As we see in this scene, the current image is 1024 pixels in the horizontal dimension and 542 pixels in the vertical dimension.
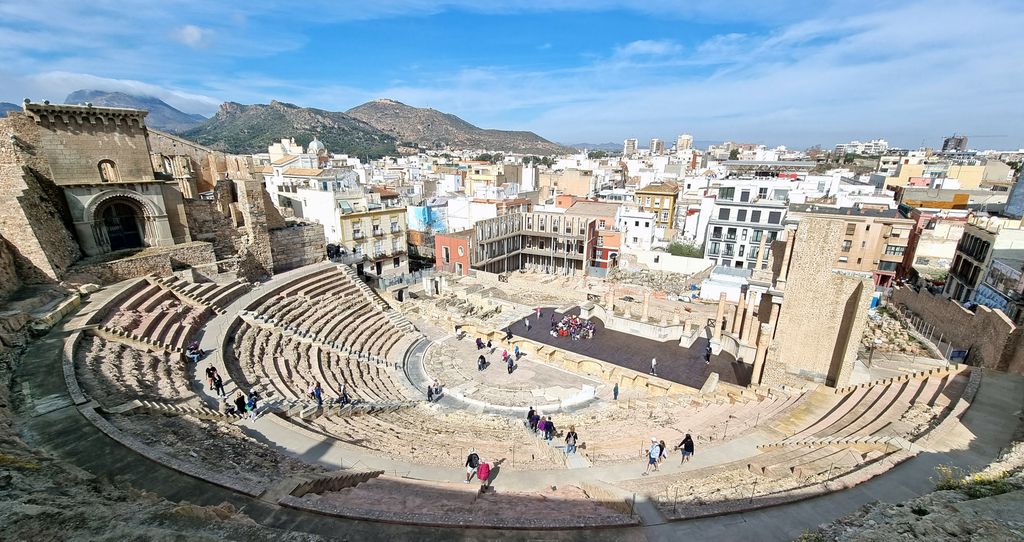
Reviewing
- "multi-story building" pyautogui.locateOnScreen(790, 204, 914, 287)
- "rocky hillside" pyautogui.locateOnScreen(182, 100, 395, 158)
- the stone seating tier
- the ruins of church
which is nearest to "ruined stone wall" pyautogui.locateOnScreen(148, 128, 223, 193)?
the ruins of church

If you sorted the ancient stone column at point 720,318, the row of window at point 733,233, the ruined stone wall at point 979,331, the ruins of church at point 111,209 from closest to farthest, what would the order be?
the ruined stone wall at point 979,331, the ruins of church at point 111,209, the ancient stone column at point 720,318, the row of window at point 733,233

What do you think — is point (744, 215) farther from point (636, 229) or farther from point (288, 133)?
point (288, 133)

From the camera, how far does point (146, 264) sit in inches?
840

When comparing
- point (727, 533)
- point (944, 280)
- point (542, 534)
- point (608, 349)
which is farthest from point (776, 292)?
point (944, 280)

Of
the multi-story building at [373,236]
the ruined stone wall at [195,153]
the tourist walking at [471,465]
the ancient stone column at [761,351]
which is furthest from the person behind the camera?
the multi-story building at [373,236]

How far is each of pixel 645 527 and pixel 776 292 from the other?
51.2ft

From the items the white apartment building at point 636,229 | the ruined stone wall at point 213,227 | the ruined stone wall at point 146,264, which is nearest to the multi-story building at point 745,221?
the white apartment building at point 636,229

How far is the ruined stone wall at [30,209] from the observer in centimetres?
1720

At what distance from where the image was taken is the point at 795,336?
18.6 m

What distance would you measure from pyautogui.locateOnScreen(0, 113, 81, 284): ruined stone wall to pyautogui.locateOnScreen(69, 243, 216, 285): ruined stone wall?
830mm

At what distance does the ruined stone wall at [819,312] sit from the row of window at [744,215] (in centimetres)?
2294

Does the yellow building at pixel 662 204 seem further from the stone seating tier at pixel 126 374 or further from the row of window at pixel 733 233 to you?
the stone seating tier at pixel 126 374

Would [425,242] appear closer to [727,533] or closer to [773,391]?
[773,391]

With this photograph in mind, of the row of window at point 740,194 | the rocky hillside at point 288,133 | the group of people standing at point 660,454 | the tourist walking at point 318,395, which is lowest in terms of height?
the tourist walking at point 318,395
